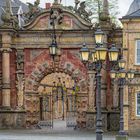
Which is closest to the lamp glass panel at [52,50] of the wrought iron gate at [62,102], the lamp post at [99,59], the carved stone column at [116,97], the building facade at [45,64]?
the building facade at [45,64]

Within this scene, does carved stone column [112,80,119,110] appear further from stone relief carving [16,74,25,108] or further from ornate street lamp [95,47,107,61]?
ornate street lamp [95,47,107,61]

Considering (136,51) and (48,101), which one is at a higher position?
(136,51)

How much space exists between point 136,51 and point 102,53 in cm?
1783

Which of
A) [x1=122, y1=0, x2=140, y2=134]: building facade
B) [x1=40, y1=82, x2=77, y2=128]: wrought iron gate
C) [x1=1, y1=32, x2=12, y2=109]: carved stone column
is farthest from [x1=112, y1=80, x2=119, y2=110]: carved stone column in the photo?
[x1=40, y1=82, x2=77, y2=128]: wrought iron gate

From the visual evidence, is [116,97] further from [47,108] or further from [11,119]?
[47,108]

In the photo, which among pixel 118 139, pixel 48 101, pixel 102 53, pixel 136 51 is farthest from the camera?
pixel 48 101

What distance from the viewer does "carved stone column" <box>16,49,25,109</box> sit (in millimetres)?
42938

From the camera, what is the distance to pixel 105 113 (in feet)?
135

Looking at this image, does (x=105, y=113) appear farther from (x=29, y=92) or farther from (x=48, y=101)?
(x=48, y=101)

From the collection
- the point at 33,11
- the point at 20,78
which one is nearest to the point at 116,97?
the point at 20,78

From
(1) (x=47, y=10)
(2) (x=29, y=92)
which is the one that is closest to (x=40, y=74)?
(2) (x=29, y=92)

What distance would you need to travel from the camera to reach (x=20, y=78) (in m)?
43.0

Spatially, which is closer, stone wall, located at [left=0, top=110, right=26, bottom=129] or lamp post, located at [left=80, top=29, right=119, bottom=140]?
lamp post, located at [left=80, top=29, right=119, bottom=140]

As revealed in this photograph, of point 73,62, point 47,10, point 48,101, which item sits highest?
point 47,10
